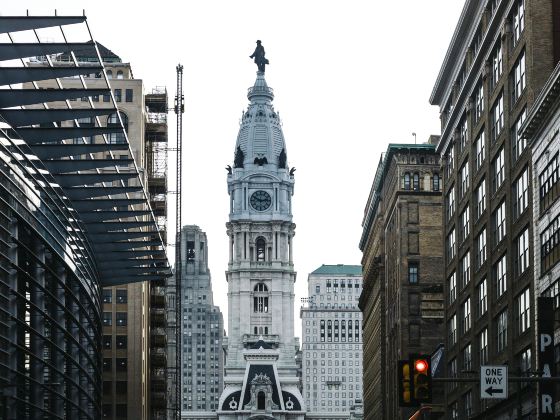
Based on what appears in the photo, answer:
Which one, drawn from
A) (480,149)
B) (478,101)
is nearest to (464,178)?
(480,149)

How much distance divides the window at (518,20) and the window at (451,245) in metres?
20.9

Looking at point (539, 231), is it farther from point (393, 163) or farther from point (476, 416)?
point (393, 163)

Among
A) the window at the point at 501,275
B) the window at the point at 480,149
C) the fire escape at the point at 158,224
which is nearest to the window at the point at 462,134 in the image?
the window at the point at 480,149

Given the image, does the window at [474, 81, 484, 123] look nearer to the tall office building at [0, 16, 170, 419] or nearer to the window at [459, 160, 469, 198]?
the window at [459, 160, 469, 198]

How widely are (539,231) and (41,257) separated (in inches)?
965

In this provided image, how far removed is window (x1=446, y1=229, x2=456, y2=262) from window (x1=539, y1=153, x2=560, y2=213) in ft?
87.8

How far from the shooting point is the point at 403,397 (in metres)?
34.7

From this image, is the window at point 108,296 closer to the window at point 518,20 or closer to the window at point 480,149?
the window at point 480,149

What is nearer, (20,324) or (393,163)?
(20,324)

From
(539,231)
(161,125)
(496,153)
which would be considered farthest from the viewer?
(161,125)

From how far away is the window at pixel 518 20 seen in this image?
64938mm

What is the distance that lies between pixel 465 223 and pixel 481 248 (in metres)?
5.51

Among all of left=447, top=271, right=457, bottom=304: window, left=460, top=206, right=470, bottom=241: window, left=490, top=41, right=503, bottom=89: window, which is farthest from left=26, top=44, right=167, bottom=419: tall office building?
left=490, top=41, right=503, bottom=89: window

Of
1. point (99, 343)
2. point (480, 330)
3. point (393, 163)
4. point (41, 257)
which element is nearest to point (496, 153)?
point (480, 330)
